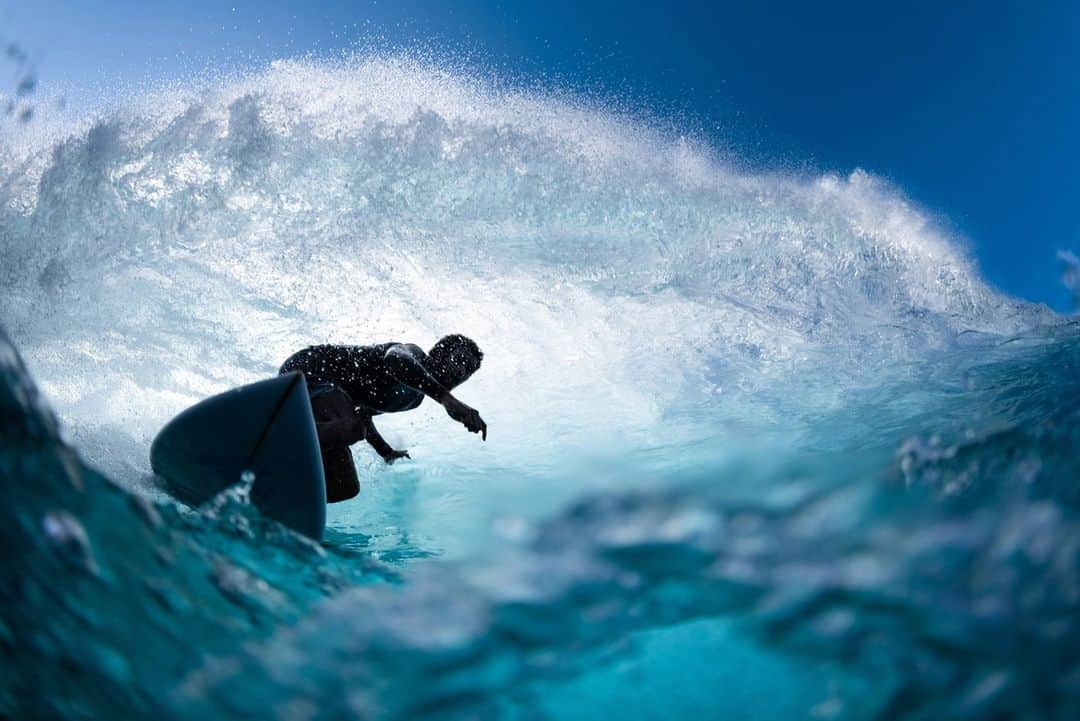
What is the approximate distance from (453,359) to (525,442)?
13.1ft

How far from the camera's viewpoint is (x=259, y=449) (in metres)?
3.90

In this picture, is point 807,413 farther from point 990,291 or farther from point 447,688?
point 447,688

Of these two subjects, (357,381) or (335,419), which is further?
(357,381)

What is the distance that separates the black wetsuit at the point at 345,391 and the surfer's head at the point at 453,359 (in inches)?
4.5

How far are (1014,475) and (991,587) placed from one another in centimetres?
82

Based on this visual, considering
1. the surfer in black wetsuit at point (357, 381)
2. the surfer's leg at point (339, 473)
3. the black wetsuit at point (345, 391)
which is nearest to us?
the surfer in black wetsuit at point (357, 381)

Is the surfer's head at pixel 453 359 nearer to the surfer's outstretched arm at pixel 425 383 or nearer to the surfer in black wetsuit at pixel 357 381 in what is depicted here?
the surfer in black wetsuit at pixel 357 381

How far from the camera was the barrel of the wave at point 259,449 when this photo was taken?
3.90 m

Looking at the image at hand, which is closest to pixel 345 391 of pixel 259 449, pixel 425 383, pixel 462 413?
pixel 425 383

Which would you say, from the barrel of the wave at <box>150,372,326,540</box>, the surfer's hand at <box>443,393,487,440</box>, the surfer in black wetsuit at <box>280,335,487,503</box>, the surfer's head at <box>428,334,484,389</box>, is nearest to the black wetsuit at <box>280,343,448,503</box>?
the surfer in black wetsuit at <box>280,335,487,503</box>

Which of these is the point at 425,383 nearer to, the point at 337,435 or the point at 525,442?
the point at 337,435

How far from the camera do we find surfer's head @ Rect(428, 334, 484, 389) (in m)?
4.90

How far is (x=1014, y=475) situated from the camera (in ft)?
9.66

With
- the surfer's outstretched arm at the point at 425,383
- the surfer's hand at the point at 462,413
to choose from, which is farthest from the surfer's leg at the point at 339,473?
the surfer's hand at the point at 462,413
